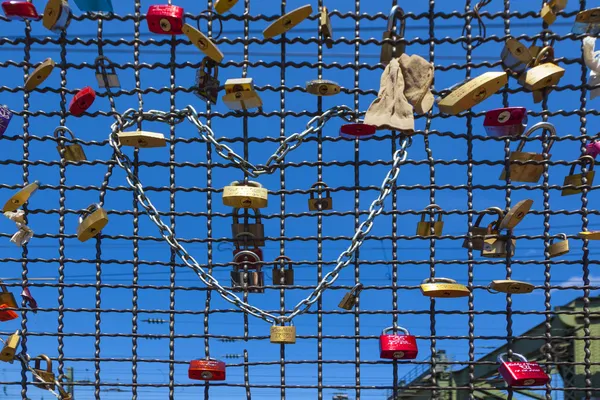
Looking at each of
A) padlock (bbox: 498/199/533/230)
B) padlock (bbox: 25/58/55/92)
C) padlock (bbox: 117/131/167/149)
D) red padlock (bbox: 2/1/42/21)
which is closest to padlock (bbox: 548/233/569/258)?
padlock (bbox: 498/199/533/230)

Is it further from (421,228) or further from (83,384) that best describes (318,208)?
(83,384)

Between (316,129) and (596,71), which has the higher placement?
(596,71)

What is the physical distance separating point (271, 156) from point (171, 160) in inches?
18.2

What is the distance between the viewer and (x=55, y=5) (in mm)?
2596

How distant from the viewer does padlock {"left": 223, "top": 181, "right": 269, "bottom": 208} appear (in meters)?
2.32

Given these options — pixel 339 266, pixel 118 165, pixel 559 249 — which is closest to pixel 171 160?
pixel 118 165

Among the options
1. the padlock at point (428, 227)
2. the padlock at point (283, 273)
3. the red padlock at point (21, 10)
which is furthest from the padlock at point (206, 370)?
the red padlock at point (21, 10)

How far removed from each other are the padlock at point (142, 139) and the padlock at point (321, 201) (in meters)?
0.70

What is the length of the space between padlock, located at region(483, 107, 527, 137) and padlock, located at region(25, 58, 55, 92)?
2.02 meters

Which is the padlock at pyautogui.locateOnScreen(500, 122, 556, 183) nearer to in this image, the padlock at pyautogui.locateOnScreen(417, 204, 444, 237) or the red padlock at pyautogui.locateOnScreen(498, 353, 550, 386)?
the padlock at pyautogui.locateOnScreen(417, 204, 444, 237)

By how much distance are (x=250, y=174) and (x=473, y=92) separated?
1.03 m

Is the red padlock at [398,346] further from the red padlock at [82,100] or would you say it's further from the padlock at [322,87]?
the red padlock at [82,100]

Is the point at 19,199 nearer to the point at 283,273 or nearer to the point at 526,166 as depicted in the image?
the point at 283,273

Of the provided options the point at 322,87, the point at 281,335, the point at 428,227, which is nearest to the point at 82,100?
the point at 322,87
